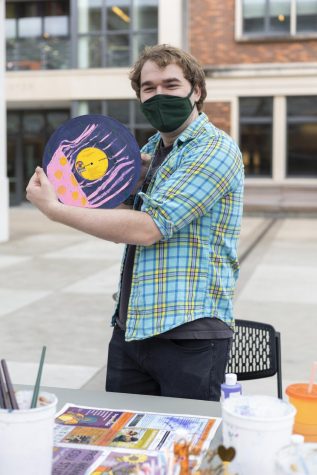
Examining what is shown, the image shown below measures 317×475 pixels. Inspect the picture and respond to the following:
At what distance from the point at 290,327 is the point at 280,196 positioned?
1545 cm

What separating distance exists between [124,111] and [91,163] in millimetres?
20599

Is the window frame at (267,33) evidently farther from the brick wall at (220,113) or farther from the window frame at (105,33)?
the window frame at (105,33)

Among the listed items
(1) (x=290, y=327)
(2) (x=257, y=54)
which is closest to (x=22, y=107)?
(2) (x=257, y=54)

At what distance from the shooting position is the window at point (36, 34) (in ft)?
74.7

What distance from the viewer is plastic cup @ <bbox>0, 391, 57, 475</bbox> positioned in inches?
54.7

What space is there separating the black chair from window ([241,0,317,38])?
20087 millimetres

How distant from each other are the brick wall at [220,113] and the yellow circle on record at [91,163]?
1987 cm

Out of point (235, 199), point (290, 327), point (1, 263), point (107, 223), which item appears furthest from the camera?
point (1, 263)

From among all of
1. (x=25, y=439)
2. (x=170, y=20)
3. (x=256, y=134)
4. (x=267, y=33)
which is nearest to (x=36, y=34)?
(x=170, y=20)

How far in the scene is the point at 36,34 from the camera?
2333 centimetres

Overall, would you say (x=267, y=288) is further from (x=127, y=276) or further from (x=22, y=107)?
(x=22, y=107)

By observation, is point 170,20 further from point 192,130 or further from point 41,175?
point 41,175

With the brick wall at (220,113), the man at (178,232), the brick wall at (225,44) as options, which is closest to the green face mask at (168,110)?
the man at (178,232)

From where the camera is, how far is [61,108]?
24.2 metres
